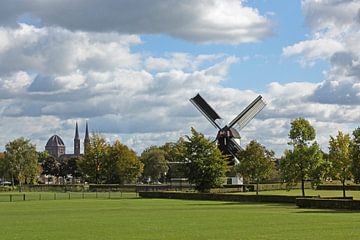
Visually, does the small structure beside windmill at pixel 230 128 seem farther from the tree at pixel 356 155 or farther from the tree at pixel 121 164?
the tree at pixel 356 155

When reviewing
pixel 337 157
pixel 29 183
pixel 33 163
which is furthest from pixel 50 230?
pixel 29 183

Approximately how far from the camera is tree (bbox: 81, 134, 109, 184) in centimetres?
12131

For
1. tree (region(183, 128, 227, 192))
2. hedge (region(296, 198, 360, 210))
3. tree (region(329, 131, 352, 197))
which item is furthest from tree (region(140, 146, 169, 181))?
hedge (region(296, 198, 360, 210))

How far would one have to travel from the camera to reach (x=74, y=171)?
19525 cm

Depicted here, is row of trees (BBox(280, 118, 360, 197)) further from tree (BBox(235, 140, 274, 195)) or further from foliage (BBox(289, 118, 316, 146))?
tree (BBox(235, 140, 274, 195))

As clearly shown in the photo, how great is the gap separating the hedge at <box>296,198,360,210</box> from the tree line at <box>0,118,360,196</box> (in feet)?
18.4

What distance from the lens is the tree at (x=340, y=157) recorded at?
71.0 meters

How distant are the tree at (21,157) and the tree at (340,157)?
77028 mm

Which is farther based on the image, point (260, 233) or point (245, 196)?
point (245, 196)

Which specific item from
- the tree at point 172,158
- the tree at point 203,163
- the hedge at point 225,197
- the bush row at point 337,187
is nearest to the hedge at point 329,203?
the hedge at point 225,197

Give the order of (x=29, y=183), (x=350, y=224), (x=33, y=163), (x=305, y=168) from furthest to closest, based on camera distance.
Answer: (x=29, y=183) < (x=33, y=163) < (x=305, y=168) < (x=350, y=224)

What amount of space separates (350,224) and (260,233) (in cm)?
751

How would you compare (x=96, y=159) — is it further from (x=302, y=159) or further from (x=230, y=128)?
(x=302, y=159)

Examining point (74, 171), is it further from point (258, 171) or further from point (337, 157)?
point (337, 157)
